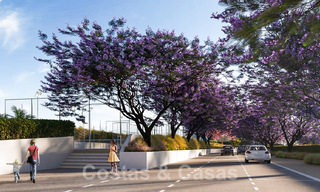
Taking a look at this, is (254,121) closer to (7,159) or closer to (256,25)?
(7,159)

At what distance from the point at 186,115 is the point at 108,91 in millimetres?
10917

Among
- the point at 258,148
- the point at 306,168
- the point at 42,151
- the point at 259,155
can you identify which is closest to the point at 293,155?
the point at 258,148

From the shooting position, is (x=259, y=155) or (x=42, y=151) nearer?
(x=42, y=151)

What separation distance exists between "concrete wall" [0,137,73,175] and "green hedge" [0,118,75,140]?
1.57 feet

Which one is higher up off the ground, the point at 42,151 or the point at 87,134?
the point at 87,134

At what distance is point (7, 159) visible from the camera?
2153 centimetres

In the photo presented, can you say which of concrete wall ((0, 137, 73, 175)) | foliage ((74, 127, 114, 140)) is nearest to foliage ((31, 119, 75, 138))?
concrete wall ((0, 137, 73, 175))

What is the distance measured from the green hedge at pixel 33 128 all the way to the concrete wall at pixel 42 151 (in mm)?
478

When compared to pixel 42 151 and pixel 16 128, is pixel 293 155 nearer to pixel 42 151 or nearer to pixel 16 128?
pixel 42 151

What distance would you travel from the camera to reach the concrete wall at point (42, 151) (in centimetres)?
2136

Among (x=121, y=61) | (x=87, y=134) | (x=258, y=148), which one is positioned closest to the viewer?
(x=121, y=61)

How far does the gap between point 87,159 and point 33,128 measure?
4.60m

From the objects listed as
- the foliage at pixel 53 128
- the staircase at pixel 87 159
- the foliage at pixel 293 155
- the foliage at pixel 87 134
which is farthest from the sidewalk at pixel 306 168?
the foliage at pixel 53 128

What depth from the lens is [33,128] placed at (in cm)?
2466
